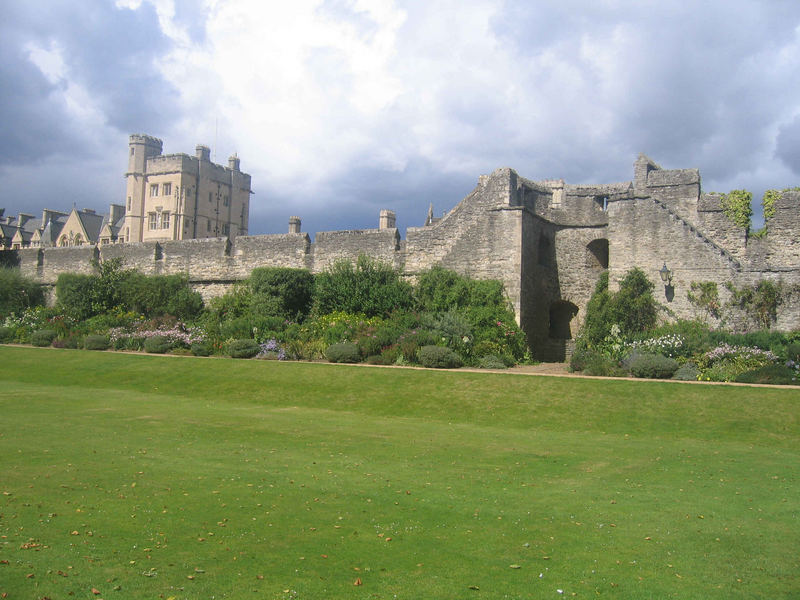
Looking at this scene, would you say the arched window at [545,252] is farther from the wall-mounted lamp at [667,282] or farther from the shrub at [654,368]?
the shrub at [654,368]

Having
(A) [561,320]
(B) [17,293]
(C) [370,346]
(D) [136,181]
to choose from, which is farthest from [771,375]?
(D) [136,181]

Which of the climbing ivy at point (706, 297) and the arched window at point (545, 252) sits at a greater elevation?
the arched window at point (545, 252)

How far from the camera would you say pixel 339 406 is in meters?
16.2

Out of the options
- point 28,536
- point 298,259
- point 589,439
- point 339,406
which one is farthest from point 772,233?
point 28,536

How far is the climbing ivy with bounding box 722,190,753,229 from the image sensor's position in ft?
77.6

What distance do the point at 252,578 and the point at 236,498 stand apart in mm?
2156

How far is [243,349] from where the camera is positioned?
24375mm

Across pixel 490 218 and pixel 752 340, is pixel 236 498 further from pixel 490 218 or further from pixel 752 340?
pixel 490 218

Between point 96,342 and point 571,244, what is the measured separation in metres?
19.0

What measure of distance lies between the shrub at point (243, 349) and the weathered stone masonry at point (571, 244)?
18.5ft

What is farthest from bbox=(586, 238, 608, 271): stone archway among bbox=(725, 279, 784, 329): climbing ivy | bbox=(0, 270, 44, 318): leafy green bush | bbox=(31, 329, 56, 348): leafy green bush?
bbox=(0, 270, 44, 318): leafy green bush

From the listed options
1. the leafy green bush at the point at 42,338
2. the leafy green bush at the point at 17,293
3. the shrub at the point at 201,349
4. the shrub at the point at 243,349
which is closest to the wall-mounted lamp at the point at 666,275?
the shrub at the point at 243,349

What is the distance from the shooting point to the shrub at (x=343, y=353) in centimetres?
2216

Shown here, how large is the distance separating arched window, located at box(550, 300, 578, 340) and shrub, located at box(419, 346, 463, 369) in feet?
27.0
